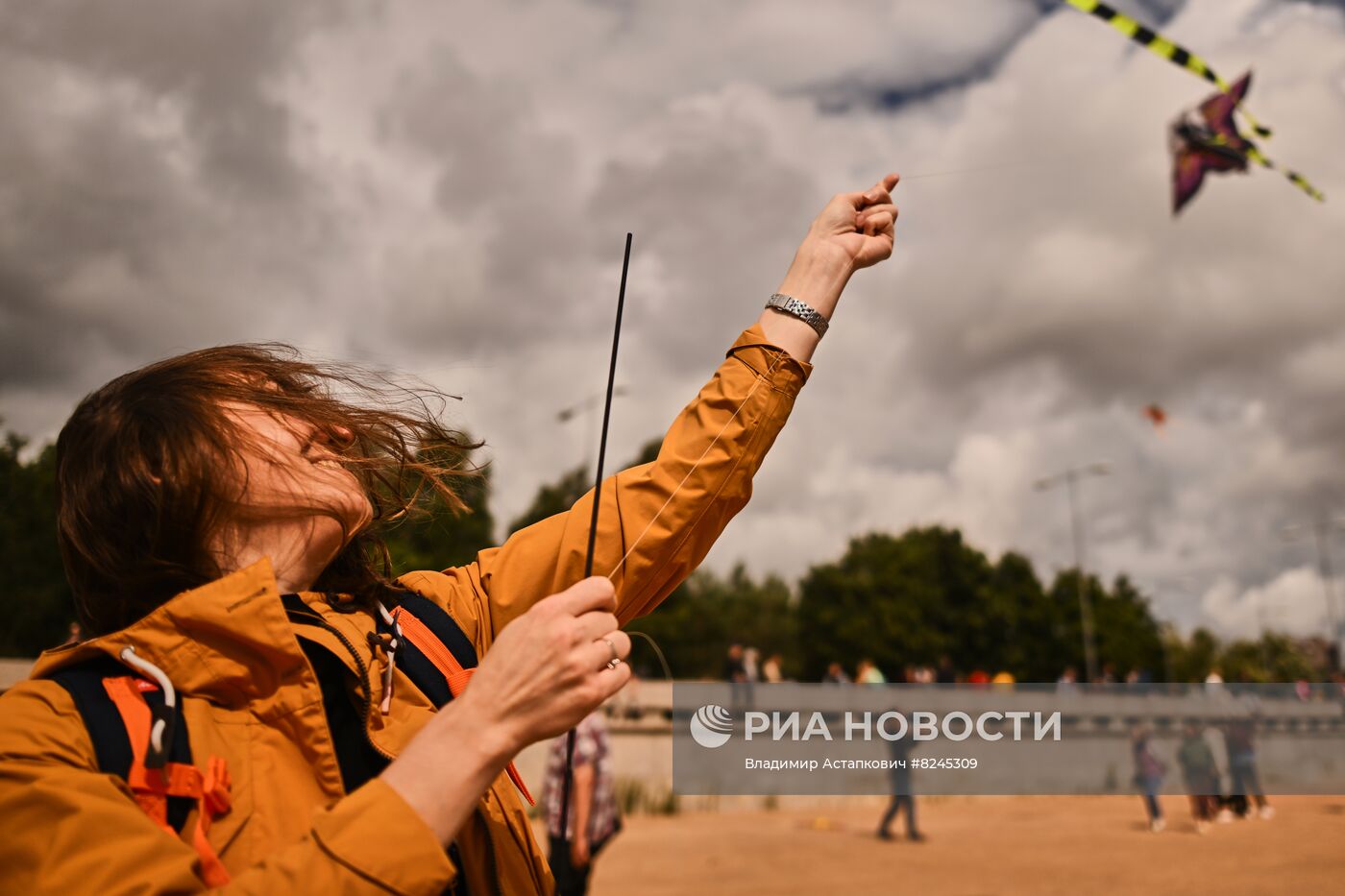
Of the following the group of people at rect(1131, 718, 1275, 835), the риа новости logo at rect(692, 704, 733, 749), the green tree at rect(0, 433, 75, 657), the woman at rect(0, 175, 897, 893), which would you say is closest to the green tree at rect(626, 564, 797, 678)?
the green tree at rect(0, 433, 75, 657)

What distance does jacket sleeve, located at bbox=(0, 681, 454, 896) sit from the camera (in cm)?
131

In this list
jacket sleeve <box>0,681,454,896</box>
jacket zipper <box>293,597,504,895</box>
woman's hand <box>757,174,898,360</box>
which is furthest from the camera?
woman's hand <box>757,174,898,360</box>

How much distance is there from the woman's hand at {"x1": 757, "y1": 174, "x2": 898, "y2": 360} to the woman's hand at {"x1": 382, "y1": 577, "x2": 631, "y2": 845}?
903mm

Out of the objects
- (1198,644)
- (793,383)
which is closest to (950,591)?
(1198,644)

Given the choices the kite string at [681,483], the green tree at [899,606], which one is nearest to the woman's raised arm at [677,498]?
the kite string at [681,483]

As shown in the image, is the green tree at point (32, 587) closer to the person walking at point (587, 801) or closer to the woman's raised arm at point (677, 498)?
the person walking at point (587, 801)

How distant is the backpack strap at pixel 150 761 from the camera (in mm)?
1472

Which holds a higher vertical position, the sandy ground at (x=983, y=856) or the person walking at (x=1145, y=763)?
the person walking at (x=1145, y=763)

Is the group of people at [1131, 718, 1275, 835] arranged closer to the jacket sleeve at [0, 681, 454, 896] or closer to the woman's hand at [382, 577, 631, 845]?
the woman's hand at [382, 577, 631, 845]

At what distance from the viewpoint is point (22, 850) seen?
133cm

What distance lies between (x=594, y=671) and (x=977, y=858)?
14.9 meters

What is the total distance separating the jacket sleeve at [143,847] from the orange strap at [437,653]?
21.2 inches

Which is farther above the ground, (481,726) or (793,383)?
(793,383)

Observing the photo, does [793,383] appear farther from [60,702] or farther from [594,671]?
[60,702]
